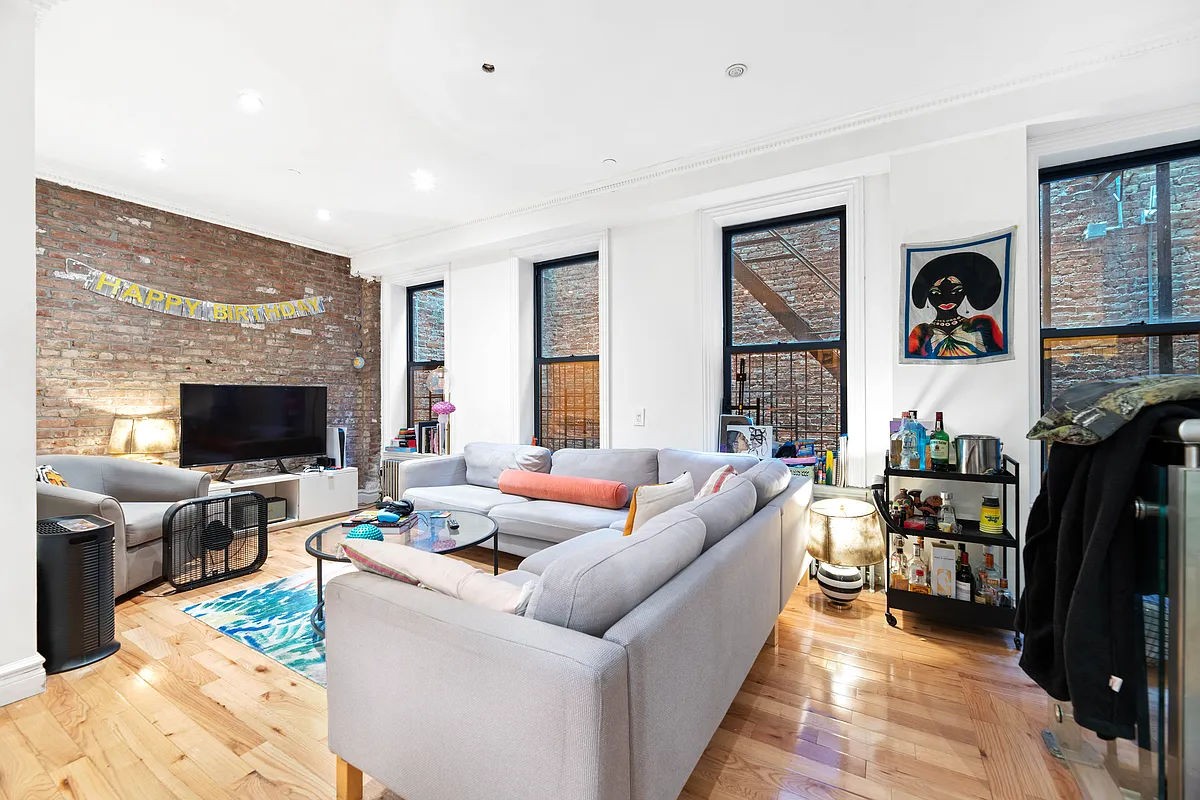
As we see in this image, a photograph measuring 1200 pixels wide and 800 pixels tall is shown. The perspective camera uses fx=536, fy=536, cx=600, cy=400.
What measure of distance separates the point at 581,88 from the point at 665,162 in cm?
108

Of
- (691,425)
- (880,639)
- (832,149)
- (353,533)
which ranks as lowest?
(880,639)

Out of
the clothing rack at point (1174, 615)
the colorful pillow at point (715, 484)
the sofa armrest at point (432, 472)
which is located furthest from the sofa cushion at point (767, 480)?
the sofa armrest at point (432, 472)

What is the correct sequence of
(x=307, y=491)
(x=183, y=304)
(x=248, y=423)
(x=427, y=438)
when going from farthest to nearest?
1. (x=427, y=438)
2. (x=307, y=491)
3. (x=248, y=423)
4. (x=183, y=304)

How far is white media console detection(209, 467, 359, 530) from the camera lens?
476 centimetres

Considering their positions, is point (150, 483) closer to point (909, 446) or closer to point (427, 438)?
point (427, 438)

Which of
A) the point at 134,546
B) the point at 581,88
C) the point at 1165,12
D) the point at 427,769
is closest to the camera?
the point at 427,769

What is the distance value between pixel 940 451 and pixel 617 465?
6.46ft

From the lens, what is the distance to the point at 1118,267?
2826mm

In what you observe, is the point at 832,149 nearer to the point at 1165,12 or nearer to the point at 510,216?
the point at 1165,12

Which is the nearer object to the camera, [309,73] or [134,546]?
[309,73]

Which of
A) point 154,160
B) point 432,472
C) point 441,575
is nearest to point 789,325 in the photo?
point 432,472

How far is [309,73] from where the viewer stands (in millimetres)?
2656

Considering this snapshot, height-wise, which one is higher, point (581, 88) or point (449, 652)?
point (581, 88)

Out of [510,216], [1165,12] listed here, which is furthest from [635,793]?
[510,216]
